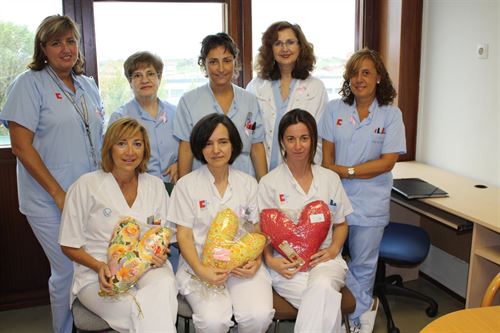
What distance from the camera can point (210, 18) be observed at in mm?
3305

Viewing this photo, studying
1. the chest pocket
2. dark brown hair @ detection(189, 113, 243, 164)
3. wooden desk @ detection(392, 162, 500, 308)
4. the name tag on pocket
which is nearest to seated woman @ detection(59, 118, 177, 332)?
dark brown hair @ detection(189, 113, 243, 164)

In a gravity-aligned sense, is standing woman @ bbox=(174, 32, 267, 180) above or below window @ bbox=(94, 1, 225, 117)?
below

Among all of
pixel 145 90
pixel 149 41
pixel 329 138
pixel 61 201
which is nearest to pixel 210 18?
pixel 149 41

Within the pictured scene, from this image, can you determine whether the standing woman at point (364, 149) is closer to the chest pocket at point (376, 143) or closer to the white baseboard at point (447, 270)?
the chest pocket at point (376, 143)

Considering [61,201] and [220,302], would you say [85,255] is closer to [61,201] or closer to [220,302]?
[61,201]

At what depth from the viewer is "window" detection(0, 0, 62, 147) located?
9.57 ft

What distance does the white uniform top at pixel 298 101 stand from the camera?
2746 mm

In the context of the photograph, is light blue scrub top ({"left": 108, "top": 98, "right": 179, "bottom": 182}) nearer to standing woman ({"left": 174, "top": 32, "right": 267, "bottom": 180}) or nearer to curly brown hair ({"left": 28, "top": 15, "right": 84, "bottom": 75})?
standing woman ({"left": 174, "top": 32, "right": 267, "bottom": 180})

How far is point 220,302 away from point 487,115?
2.01m

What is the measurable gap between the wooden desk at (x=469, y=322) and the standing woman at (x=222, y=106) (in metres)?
1.30

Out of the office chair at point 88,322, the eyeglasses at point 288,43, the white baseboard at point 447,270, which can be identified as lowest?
the white baseboard at point 447,270

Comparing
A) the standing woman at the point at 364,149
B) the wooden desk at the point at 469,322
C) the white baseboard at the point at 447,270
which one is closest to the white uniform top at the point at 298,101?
the standing woman at the point at 364,149

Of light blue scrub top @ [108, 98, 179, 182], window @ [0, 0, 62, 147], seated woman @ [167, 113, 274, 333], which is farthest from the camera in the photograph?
window @ [0, 0, 62, 147]

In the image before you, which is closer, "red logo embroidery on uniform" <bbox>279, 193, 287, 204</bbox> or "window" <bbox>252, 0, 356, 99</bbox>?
"red logo embroidery on uniform" <bbox>279, 193, 287, 204</bbox>
